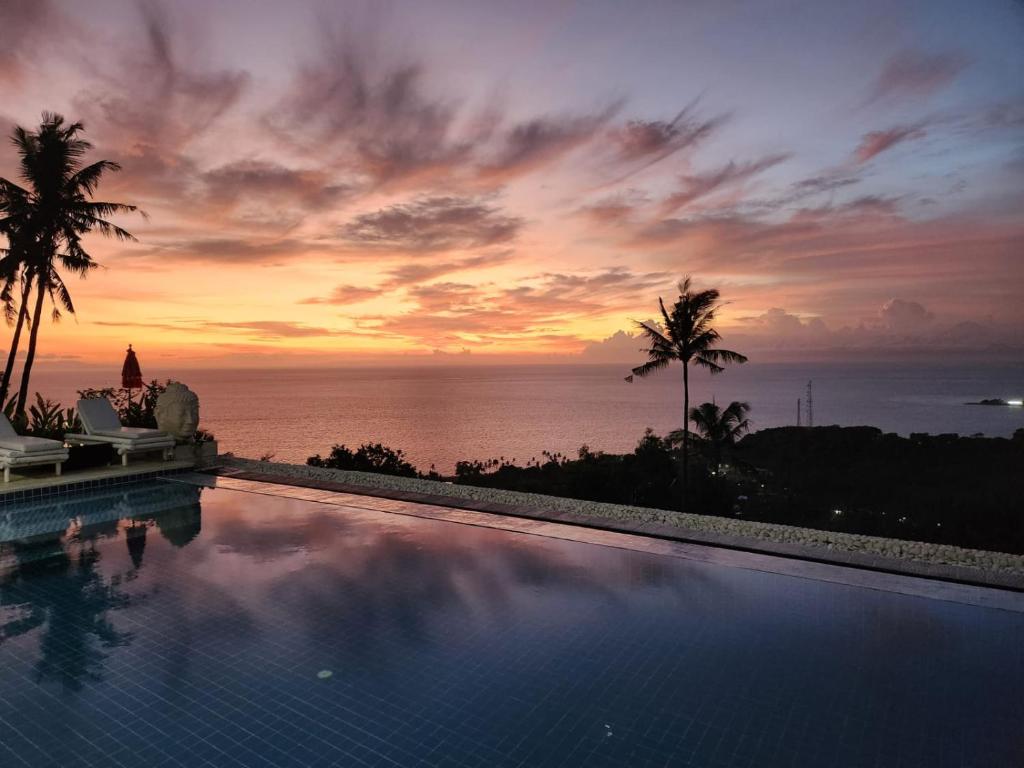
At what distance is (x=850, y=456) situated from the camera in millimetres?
38781

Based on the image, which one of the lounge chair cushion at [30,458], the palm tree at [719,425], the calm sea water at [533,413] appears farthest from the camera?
the calm sea water at [533,413]

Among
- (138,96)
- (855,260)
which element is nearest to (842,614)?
(138,96)

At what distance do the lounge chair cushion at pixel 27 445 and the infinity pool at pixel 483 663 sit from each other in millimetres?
3745

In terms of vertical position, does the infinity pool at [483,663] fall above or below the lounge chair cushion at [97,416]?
below

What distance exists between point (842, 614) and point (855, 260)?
2508 centimetres

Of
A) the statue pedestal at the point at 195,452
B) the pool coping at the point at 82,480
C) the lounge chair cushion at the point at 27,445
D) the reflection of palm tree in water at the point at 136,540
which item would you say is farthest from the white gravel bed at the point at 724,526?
the lounge chair cushion at the point at 27,445

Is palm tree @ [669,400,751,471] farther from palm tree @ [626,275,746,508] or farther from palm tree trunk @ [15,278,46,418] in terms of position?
palm tree trunk @ [15,278,46,418]

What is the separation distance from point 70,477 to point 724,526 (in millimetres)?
10874

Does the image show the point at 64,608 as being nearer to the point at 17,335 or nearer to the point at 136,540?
the point at 136,540

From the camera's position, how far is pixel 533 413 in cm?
8281

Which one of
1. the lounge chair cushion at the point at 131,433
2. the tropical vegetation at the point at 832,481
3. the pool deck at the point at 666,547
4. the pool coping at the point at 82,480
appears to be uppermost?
the lounge chair cushion at the point at 131,433

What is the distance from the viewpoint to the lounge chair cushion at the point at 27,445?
978cm

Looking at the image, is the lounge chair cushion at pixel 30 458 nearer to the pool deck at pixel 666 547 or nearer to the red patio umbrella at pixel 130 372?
the pool deck at pixel 666 547

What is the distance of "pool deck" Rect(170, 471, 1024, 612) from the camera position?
5465 millimetres
